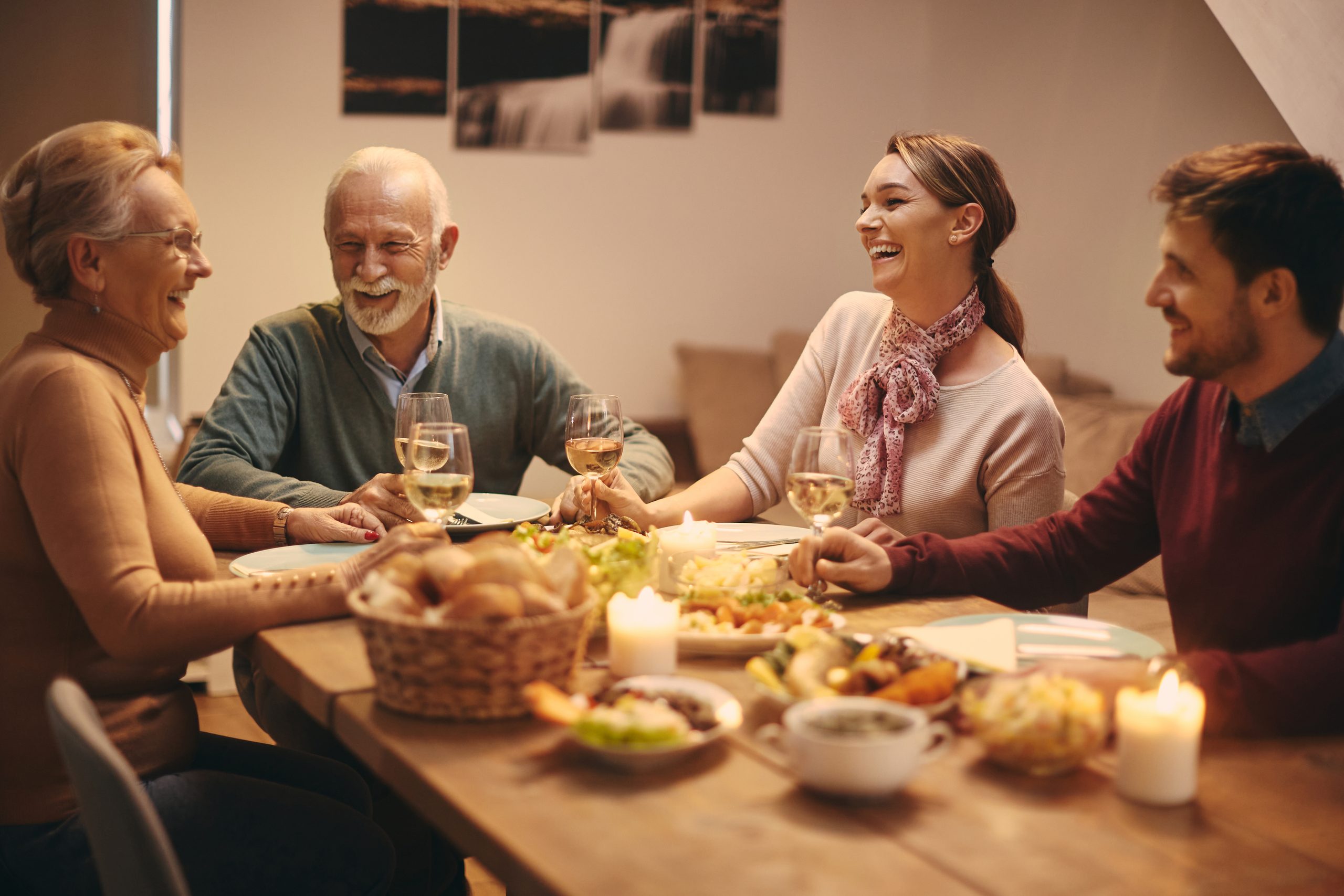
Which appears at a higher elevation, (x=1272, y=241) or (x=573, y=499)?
(x=1272, y=241)

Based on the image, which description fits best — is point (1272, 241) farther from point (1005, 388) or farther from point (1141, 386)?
point (1141, 386)

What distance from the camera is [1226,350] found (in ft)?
4.56

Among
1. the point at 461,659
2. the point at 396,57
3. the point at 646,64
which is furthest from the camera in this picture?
the point at 646,64

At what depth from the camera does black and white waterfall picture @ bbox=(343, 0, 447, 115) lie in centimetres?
390

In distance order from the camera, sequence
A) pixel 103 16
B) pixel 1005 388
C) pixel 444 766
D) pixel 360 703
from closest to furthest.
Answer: pixel 444 766
pixel 360 703
pixel 1005 388
pixel 103 16

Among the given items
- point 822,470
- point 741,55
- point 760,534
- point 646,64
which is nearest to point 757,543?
point 760,534

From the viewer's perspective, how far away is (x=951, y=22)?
15.1 feet

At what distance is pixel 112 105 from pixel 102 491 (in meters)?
2.85

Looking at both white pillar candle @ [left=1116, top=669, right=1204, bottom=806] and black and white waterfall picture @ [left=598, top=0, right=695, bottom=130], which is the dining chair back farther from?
black and white waterfall picture @ [left=598, top=0, right=695, bottom=130]

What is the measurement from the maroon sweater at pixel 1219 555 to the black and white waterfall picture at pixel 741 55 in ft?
10.1

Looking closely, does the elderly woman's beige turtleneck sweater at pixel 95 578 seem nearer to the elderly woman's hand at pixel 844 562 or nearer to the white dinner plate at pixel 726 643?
the white dinner plate at pixel 726 643

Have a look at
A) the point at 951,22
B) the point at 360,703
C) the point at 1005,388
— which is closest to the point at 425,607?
the point at 360,703

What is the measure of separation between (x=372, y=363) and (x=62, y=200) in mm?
942

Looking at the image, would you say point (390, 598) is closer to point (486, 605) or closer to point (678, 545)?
point (486, 605)
